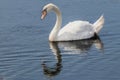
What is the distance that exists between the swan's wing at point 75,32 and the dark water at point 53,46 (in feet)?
0.76

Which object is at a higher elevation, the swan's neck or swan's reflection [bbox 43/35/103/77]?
the swan's neck

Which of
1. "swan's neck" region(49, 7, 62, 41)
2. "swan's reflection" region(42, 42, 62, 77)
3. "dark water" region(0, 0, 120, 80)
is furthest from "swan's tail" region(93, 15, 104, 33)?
"swan's reflection" region(42, 42, 62, 77)

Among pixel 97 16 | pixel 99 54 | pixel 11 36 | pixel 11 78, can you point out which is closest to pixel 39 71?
pixel 11 78

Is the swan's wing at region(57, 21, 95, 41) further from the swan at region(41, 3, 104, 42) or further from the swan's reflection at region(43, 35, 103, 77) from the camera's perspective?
the swan's reflection at region(43, 35, 103, 77)

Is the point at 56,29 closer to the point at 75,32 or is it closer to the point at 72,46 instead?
the point at 75,32

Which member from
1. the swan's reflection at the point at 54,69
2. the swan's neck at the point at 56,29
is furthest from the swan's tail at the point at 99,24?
the swan's reflection at the point at 54,69

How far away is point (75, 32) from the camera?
1567 cm

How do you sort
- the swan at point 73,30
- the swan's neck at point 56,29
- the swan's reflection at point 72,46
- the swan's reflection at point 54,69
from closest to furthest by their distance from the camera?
the swan's reflection at point 54,69, the swan's reflection at point 72,46, the swan's neck at point 56,29, the swan at point 73,30

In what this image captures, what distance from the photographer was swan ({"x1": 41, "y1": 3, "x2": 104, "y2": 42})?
15617 millimetres

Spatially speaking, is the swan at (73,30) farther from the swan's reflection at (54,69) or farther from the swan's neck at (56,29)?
the swan's reflection at (54,69)

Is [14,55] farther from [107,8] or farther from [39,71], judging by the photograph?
[107,8]

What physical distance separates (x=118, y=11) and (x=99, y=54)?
387cm

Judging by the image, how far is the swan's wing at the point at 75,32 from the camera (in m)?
15.6

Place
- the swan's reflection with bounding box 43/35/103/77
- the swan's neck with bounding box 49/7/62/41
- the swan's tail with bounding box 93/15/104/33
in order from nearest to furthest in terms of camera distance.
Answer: the swan's reflection with bounding box 43/35/103/77, the swan's neck with bounding box 49/7/62/41, the swan's tail with bounding box 93/15/104/33
